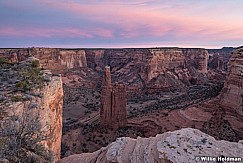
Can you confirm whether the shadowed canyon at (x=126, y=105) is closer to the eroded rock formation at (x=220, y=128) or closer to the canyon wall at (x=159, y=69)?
the eroded rock formation at (x=220, y=128)

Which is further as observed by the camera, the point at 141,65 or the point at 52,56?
the point at 141,65

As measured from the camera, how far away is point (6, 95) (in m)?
10.0

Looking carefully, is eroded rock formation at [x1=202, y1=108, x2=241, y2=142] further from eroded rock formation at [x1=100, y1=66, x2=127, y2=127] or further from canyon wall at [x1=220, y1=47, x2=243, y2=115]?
eroded rock formation at [x1=100, y1=66, x2=127, y2=127]

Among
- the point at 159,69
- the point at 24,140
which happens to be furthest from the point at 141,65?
the point at 24,140

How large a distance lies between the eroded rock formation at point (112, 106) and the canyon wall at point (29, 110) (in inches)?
697

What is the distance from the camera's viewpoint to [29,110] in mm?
9195

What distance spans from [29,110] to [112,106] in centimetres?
Answer: 2176

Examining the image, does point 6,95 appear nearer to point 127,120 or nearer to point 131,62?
point 127,120

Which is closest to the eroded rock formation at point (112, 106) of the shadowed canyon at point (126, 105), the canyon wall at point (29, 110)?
the shadowed canyon at point (126, 105)

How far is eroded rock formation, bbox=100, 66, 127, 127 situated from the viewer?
3050 cm

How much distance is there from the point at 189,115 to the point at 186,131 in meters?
20.9

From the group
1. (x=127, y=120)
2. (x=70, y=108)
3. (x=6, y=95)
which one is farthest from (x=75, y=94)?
(x=6, y=95)

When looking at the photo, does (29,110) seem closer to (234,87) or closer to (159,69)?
(234,87)

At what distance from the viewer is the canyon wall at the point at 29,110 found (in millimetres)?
7961
